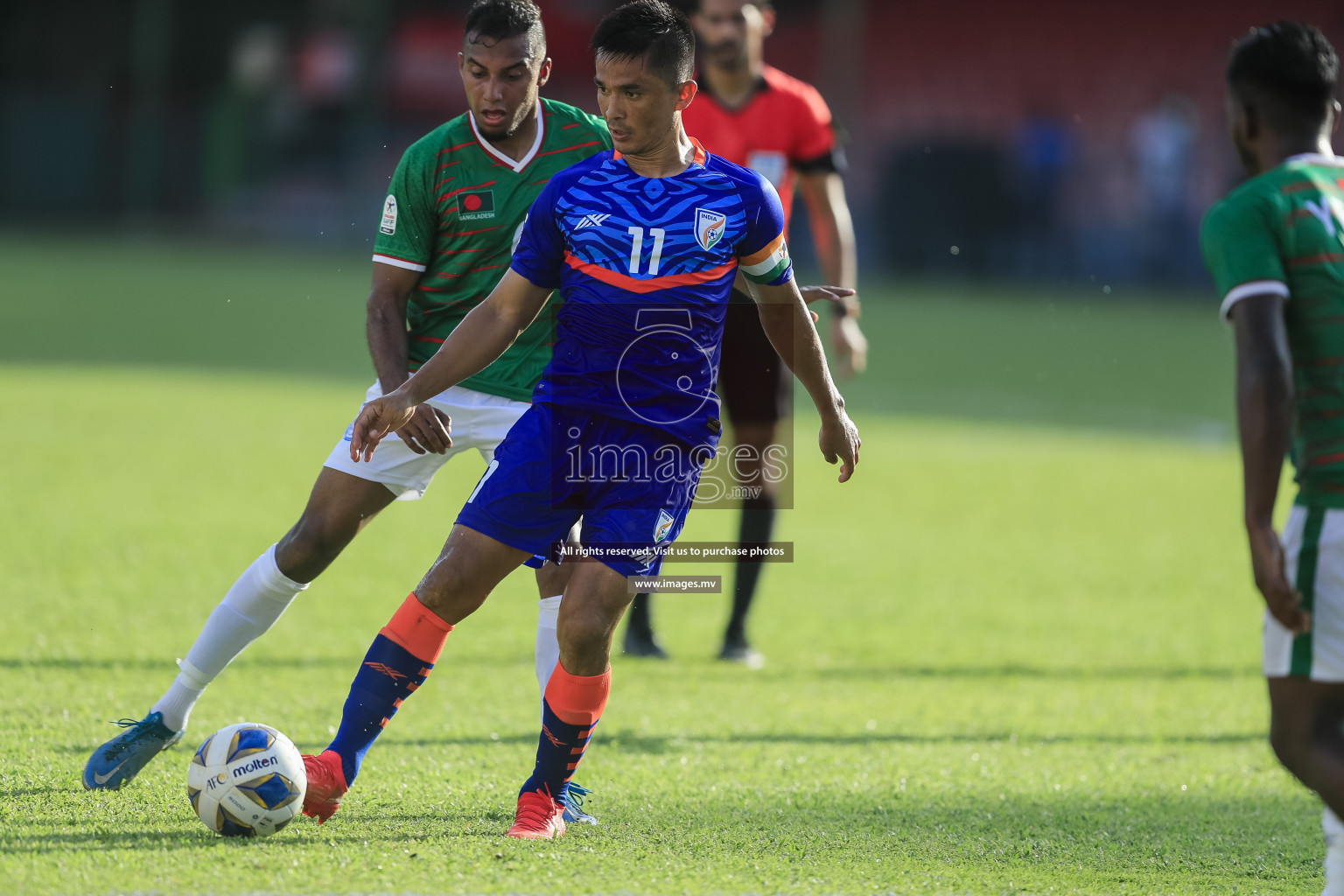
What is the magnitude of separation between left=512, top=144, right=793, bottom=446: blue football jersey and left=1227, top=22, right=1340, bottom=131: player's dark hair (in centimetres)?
117

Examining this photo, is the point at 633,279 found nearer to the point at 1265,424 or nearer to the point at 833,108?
the point at 1265,424

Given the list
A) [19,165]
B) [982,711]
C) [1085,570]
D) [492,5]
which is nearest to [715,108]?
[492,5]

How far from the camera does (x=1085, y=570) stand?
823 centimetres

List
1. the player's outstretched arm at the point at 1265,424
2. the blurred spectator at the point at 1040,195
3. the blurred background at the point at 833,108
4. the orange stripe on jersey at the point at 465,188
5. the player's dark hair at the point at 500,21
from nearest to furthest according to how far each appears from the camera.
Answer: the player's outstretched arm at the point at 1265,424 → the player's dark hair at the point at 500,21 → the orange stripe on jersey at the point at 465,188 → the blurred spectator at the point at 1040,195 → the blurred background at the point at 833,108

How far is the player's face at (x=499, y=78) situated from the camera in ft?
13.5

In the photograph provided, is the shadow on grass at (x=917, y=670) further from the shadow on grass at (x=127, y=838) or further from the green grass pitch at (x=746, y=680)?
the shadow on grass at (x=127, y=838)

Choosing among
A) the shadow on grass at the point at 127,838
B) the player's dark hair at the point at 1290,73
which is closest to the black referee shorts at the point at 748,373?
the shadow on grass at the point at 127,838

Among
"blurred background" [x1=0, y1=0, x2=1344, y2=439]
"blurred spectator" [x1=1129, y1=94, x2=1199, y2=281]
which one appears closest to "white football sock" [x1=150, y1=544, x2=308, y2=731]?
"blurred background" [x1=0, y1=0, x2=1344, y2=439]

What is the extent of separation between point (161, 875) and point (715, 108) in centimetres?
400

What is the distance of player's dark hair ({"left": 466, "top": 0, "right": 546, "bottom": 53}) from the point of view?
13.5 ft

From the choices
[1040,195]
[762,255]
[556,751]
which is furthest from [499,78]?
[1040,195]

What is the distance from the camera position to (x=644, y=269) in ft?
12.0

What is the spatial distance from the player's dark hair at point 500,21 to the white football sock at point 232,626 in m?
1.56

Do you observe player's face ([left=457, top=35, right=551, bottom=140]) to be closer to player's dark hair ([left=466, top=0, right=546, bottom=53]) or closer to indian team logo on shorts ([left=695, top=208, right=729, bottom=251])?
player's dark hair ([left=466, top=0, right=546, bottom=53])
